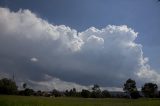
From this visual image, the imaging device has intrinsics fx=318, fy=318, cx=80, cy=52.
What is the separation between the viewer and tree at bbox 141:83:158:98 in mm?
149875

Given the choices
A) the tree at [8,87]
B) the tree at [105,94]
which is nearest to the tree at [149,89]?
the tree at [105,94]

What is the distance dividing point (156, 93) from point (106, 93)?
28333mm

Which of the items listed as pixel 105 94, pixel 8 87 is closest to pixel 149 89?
pixel 105 94

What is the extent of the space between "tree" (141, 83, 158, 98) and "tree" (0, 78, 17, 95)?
61398 mm

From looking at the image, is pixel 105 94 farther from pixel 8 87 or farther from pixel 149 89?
pixel 8 87

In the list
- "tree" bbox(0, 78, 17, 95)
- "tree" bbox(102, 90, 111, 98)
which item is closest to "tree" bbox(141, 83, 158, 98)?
"tree" bbox(102, 90, 111, 98)

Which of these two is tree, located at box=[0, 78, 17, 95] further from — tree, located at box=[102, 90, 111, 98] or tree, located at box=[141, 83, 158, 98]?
tree, located at box=[141, 83, 158, 98]

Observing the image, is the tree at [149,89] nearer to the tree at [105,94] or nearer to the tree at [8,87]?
the tree at [105,94]

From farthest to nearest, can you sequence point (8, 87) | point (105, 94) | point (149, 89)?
point (105, 94), point (149, 89), point (8, 87)

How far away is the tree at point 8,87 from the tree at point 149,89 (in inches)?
2417

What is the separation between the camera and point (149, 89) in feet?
497

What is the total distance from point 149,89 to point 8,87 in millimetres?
66372

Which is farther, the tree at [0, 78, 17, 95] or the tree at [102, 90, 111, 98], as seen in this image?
the tree at [102, 90, 111, 98]

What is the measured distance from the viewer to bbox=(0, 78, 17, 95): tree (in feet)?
483
